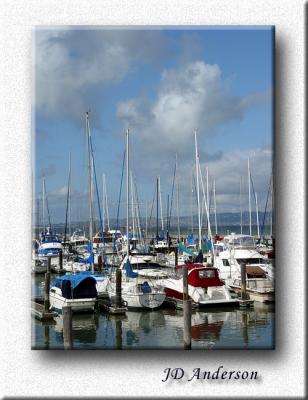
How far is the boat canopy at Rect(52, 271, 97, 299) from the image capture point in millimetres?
10570

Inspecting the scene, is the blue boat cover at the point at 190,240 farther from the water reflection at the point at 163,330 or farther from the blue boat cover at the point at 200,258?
the water reflection at the point at 163,330

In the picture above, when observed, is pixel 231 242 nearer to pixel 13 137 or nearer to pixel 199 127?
pixel 199 127

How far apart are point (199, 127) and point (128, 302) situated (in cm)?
455

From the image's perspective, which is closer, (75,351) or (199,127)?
(75,351)

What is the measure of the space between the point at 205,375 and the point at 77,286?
13.7ft

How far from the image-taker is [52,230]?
8.82 meters

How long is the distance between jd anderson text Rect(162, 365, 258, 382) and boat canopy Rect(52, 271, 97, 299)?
3.76m

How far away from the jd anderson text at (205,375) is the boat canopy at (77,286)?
3763mm

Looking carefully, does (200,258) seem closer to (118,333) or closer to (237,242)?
(237,242)

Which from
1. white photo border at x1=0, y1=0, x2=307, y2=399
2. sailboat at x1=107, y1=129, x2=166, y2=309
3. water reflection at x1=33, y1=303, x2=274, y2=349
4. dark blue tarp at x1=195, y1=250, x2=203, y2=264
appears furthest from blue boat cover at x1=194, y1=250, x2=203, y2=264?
white photo border at x1=0, y1=0, x2=307, y2=399

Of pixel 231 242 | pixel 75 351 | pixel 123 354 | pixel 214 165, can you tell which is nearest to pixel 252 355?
pixel 123 354

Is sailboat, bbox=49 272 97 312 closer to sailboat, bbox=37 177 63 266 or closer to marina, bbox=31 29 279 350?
marina, bbox=31 29 279 350

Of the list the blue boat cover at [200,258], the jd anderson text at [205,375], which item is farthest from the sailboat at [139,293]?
the jd anderson text at [205,375]

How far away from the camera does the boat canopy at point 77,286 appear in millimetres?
10570
